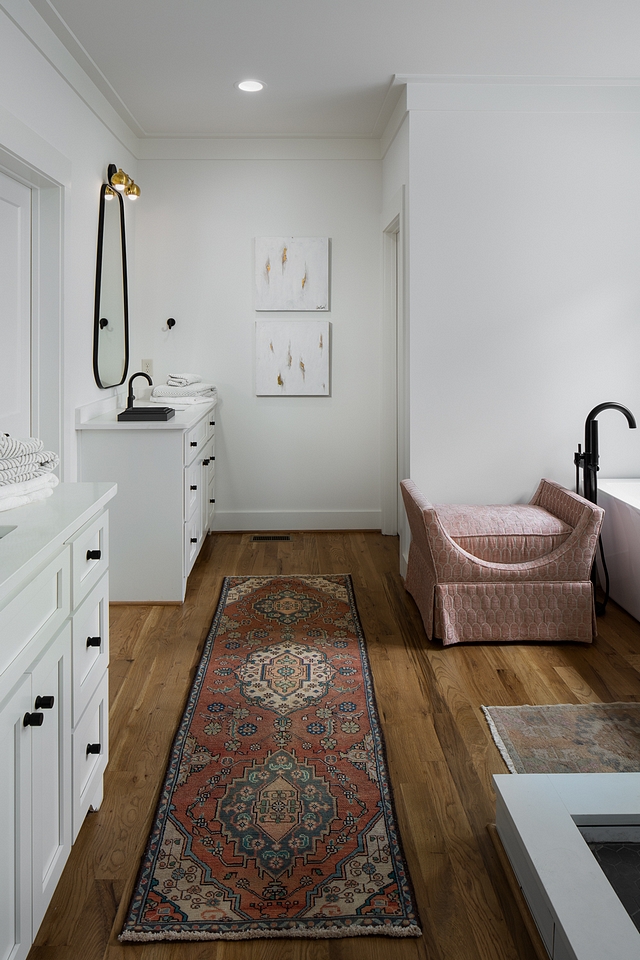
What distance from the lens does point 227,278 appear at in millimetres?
4762

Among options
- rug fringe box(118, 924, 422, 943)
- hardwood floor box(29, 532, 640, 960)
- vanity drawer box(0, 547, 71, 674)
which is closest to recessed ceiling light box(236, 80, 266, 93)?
hardwood floor box(29, 532, 640, 960)

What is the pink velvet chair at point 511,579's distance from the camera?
3.03 metres

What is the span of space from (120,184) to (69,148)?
431 mm

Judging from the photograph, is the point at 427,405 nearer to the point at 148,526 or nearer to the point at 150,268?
the point at 148,526

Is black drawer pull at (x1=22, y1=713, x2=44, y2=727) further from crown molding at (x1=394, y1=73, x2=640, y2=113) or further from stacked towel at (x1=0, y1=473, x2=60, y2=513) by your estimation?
crown molding at (x1=394, y1=73, x2=640, y2=113)

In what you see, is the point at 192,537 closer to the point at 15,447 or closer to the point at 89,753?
the point at 89,753

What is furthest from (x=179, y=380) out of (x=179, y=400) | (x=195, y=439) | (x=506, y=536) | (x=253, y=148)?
(x=506, y=536)

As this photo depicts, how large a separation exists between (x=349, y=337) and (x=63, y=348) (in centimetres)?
217

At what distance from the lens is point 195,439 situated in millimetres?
3945

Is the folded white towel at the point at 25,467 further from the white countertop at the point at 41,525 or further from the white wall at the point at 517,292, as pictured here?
the white wall at the point at 517,292

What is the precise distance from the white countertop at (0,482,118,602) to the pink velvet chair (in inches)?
61.4

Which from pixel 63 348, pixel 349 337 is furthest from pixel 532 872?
pixel 349 337

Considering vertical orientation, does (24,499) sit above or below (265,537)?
above

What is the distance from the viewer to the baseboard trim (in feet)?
16.4
